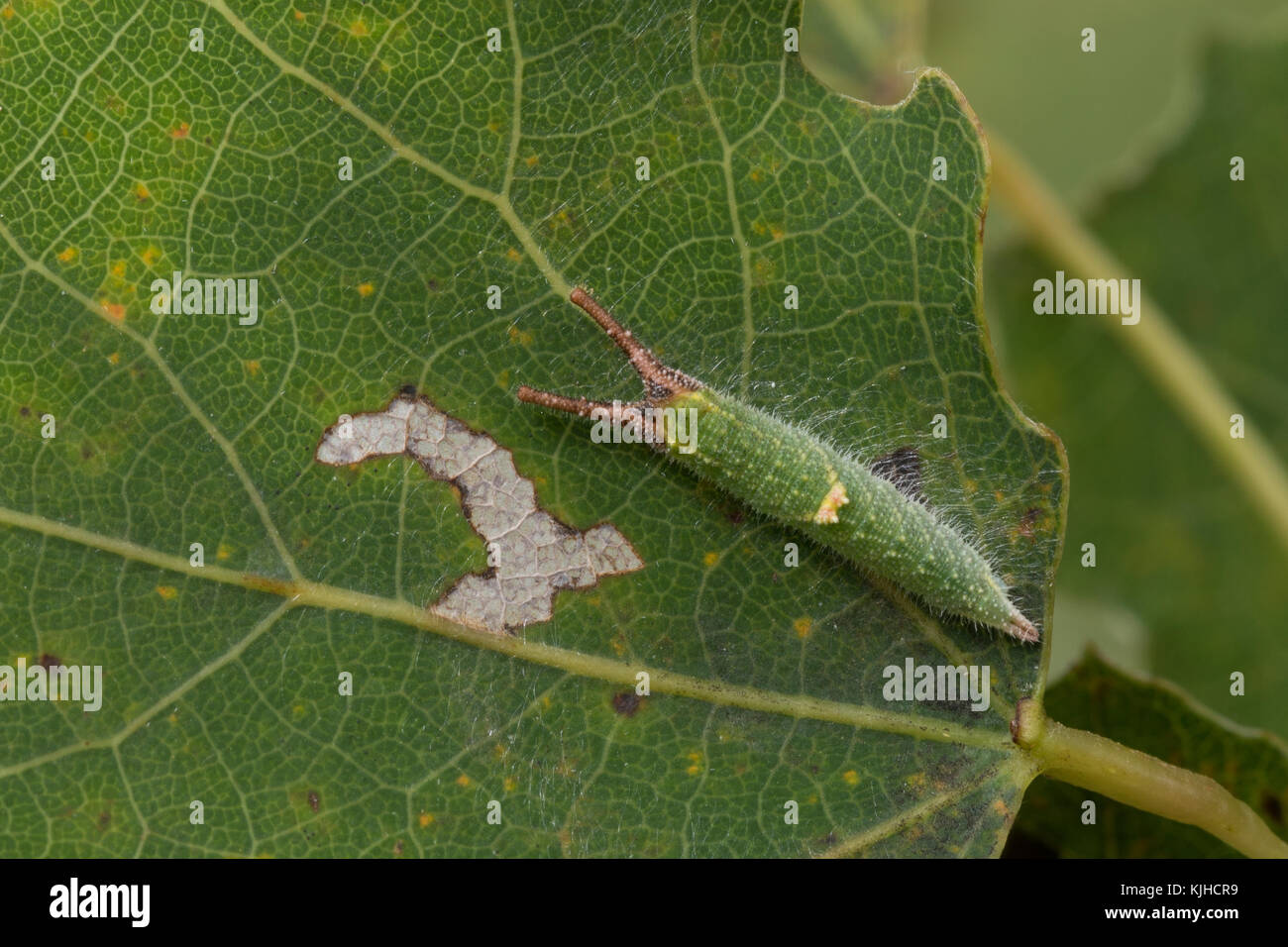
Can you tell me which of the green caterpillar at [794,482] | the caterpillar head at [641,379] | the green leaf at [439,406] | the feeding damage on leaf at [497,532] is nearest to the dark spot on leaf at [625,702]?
the green leaf at [439,406]

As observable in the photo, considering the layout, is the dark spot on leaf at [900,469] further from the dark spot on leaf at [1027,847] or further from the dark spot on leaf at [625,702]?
the dark spot on leaf at [1027,847]

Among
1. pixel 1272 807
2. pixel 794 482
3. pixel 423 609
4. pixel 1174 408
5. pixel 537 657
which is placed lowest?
pixel 1272 807

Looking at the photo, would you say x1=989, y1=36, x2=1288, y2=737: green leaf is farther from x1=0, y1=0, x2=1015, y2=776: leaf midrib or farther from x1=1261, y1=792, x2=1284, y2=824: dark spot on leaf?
x1=0, y1=0, x2=1015, y2=776: leaf midrib

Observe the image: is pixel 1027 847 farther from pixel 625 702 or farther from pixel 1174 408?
pixel 1174 408

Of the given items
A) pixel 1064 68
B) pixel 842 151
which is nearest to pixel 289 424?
pixel 842 151

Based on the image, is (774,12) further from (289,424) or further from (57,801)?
(57,801)

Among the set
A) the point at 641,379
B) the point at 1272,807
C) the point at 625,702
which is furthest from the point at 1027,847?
A: the point at 641,379
